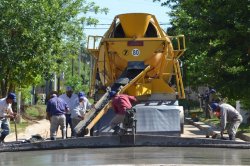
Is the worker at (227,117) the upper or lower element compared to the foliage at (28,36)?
lower

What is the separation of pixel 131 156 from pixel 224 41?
739 centimetres

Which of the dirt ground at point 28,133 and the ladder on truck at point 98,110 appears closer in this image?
the ladder on truck at point 98,110

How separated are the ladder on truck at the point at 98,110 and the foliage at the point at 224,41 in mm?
2348

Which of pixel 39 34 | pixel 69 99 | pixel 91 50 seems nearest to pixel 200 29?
pixel 91 50

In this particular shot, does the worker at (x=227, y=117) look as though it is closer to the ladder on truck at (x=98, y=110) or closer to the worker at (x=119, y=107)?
the ladder on truck at (x=98, y=110)

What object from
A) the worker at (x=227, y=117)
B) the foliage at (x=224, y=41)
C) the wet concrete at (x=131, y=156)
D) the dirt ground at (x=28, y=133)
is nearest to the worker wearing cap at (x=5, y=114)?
the dirt ground at (x=28, y=133)

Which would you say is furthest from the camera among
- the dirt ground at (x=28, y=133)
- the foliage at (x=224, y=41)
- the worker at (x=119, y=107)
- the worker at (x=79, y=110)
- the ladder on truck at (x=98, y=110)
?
the dirt ground at (x=28, y=133)

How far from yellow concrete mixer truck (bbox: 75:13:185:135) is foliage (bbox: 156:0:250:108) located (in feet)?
3.60

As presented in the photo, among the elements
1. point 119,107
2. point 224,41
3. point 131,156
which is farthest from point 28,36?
point 131,156

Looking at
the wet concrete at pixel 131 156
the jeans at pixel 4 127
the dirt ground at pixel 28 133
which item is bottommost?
the dirt ground at pixel 28 133

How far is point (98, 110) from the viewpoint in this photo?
14.3m

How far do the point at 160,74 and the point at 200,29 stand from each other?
6.16 ft

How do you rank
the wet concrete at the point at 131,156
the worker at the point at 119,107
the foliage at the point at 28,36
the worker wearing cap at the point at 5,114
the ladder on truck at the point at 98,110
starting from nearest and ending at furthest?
the wet concrete at the point at 131,156
the worker at the point at 119,107
the ladder on truck at the point at 98,110
the worker wearing cap at the point at 5,114
the foliage at the point at 28,36

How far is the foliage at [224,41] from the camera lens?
16.5m
